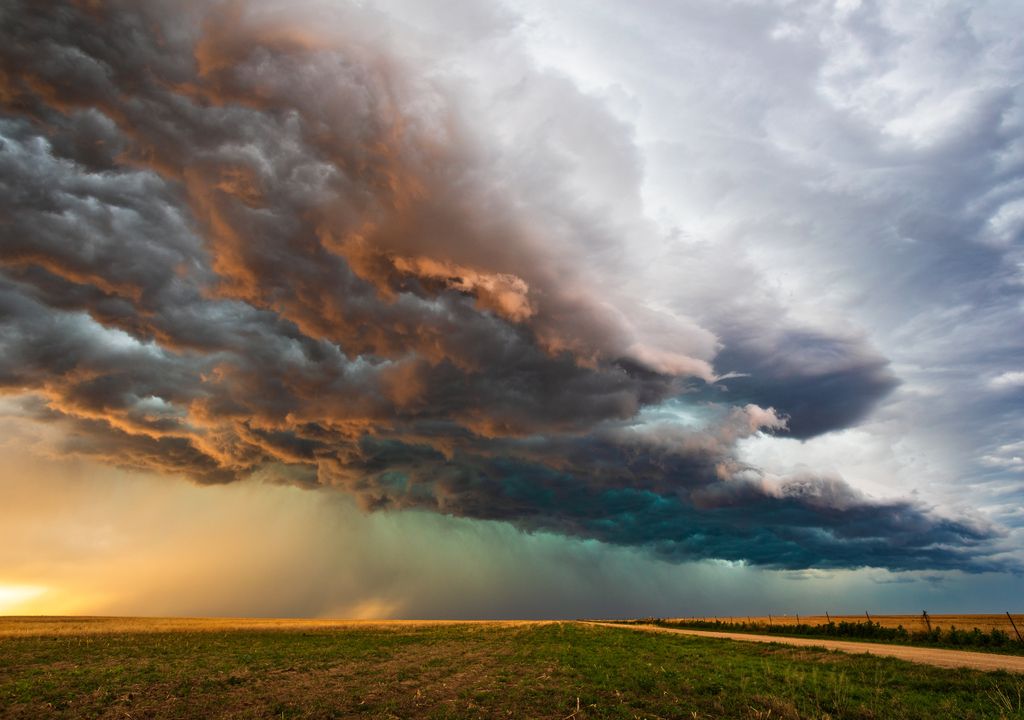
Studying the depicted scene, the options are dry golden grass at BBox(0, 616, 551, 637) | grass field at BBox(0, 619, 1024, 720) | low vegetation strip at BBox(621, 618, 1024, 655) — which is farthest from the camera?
dry golden grass at BBox(0, 616, 551, 637)

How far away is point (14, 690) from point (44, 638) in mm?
38592

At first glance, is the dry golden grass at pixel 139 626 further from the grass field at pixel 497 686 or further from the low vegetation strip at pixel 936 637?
the low vegetation strip at pixel 936 637

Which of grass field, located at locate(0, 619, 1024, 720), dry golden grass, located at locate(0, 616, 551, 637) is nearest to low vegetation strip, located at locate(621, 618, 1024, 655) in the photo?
grass field, located at locate(0, 619, 1024, 720)

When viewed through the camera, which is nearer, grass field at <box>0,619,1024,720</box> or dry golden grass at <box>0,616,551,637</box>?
grass field at <box>0,619,1024,720</box>

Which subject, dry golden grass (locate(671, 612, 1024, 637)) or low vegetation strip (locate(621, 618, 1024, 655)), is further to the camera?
dry golden grass (locate(671, 612, 1024, 637))

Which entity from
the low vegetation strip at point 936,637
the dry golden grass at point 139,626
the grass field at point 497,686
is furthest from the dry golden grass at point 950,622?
the dry golden grass at point 139,626

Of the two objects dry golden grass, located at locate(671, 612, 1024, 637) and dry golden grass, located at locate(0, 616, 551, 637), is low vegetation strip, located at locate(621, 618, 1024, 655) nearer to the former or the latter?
dry golden grass, located at locate(671, 612, 1024, 637)

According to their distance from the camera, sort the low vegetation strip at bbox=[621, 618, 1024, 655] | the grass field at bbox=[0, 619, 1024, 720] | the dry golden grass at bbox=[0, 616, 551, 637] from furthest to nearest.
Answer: the dry golden grass at bbox=[0, 616, 551, 637] < the low vegetation strip at bbox=[621, 618, 1024, 655] < the grass field at bbox=[0, 619, 1024, 720]

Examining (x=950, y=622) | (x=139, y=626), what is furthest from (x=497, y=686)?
(x=950, y=622)

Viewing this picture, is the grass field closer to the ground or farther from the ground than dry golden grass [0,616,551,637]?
farther from the ground

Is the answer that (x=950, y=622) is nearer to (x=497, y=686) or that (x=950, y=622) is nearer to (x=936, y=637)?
(x=936, y=637)

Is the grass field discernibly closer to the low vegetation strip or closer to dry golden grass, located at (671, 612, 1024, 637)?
the low vegetation strip

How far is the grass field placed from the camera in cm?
1933

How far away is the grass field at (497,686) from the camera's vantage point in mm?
19328
